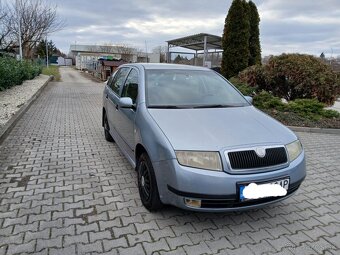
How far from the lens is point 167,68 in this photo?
13.4 feet

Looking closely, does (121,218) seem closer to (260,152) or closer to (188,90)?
(260,152)

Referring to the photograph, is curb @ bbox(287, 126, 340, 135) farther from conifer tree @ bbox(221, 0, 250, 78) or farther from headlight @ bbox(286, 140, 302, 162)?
conifer tree @ bbox(221, 0, 250, 78)

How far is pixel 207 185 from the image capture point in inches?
95.7

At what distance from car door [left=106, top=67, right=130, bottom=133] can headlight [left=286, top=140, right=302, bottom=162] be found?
100 inches

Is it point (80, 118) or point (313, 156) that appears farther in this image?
point (80, 118)

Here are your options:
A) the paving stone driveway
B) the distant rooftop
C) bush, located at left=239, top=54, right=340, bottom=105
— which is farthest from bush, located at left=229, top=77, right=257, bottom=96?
the distant rooftop

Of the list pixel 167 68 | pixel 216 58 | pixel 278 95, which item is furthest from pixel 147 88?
pixel 216 58

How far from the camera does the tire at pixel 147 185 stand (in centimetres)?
287

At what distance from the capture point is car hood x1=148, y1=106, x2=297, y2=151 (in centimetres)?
259

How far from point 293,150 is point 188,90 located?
1492 mm

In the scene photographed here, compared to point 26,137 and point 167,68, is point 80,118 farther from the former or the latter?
point 167,68

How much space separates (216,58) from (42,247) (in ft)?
70.7

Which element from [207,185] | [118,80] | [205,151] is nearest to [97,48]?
[118,80]

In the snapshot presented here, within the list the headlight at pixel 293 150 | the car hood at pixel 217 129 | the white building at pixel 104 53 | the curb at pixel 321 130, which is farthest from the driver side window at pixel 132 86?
the white building at pixel 104 53
